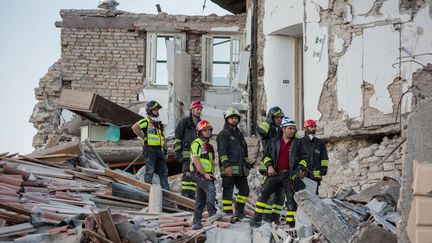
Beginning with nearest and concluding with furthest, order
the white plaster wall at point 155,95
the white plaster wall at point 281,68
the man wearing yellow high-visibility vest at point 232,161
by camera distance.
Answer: the man wearing yellow high-visibility vest at point 232,161
the white plaster wall at point 281,68
the white plaster wall at point 155,95

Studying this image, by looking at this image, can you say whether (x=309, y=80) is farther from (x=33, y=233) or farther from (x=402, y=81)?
(x=33, y=233)

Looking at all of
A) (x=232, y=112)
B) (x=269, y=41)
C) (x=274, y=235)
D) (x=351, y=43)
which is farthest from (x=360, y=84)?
(x=274, y=235)

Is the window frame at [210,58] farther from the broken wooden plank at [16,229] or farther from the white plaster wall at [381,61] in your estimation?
the broken wooden plank at [16,229]

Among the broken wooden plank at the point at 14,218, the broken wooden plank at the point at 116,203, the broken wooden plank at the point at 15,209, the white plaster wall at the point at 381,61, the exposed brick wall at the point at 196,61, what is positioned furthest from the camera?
the exposed brick wall at the point at 196,61

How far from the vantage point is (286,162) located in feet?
41.5

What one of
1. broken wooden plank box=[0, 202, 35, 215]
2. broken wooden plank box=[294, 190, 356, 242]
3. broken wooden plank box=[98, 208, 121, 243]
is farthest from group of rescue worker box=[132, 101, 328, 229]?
broken wooden plank box=[0, 202, 35, 215]

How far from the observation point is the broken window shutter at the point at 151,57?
25.9 metres

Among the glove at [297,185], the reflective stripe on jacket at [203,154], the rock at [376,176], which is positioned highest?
the reflective stripe on jacket at [203,154]

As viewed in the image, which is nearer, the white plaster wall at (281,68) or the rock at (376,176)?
the rock at (376,176)

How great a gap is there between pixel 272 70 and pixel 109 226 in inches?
412

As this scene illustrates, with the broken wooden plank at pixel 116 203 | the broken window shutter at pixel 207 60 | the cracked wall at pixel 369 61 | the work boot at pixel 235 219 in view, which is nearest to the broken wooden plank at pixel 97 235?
the work boot at pixel 235 219

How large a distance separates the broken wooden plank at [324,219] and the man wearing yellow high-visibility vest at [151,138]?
154 inches

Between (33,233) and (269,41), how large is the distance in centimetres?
1055

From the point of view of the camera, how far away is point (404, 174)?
8.21 metres
